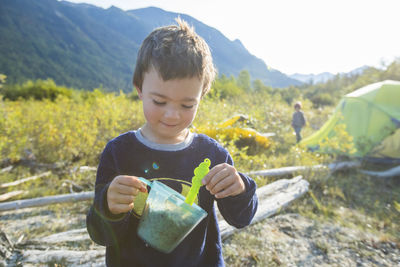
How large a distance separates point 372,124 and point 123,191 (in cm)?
578

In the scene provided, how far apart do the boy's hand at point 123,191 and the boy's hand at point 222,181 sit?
0.22 m

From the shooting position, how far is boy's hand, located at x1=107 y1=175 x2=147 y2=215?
749 mm

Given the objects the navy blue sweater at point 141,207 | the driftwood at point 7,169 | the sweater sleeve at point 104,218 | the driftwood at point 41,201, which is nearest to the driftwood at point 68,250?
the driftwood at point 41,201

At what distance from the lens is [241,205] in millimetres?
991

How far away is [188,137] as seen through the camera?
118 cm

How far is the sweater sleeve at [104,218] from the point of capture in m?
0.88

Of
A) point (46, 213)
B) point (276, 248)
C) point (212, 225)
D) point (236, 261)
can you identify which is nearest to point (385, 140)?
point (276, 248)

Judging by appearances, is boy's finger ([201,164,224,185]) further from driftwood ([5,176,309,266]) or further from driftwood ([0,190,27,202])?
driftwood ([0,190,27,202])

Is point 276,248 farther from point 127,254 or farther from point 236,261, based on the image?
point 127,254

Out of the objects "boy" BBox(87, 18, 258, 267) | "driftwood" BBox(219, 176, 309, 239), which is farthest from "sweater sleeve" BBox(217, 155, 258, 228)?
"driftwood" BBox(219, 176, 309, 239)

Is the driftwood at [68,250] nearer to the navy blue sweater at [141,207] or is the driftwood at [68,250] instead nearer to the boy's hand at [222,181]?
the navy blue sweater at [141,207]

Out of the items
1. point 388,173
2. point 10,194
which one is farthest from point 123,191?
point 388,173

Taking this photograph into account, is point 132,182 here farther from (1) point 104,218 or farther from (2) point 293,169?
(2) point 293,169

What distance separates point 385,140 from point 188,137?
5414 millimetres
